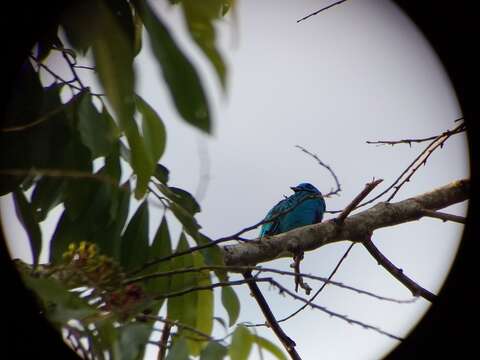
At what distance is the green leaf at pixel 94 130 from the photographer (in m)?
1.87

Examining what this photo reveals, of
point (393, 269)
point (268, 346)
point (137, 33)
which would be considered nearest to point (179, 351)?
point (268, 346)

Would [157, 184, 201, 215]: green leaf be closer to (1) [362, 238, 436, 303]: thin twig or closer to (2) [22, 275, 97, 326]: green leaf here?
(2) [22, 275, 97, 326]: green leaf

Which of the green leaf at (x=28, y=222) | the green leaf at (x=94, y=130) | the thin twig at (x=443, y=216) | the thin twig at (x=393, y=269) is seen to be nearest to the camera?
the green leaf at (x=28, y=222)

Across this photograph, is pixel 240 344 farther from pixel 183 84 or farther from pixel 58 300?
pixel 183 84

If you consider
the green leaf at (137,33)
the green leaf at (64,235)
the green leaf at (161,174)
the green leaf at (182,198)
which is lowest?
A: the green leaf at (64,235)

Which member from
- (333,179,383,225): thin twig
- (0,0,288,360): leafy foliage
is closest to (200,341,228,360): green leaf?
(0,0,288,360): leafy foliage

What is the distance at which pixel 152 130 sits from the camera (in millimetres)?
1633

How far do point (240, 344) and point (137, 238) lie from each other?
0.70 metres

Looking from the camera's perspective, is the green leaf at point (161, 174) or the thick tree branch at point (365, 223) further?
the thick tree branch at point (365, 223)

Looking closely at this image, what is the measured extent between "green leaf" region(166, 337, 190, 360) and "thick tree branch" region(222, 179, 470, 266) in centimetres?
97

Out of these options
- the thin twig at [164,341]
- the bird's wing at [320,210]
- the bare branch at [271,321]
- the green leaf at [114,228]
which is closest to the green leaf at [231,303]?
the thin twig at [164,341]

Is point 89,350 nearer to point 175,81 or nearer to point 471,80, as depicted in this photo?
point 175,81

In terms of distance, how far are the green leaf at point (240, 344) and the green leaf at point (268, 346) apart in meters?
0.02

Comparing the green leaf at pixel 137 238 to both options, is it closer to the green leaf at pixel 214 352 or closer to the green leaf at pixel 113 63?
the green leaf at pixel 214 352
